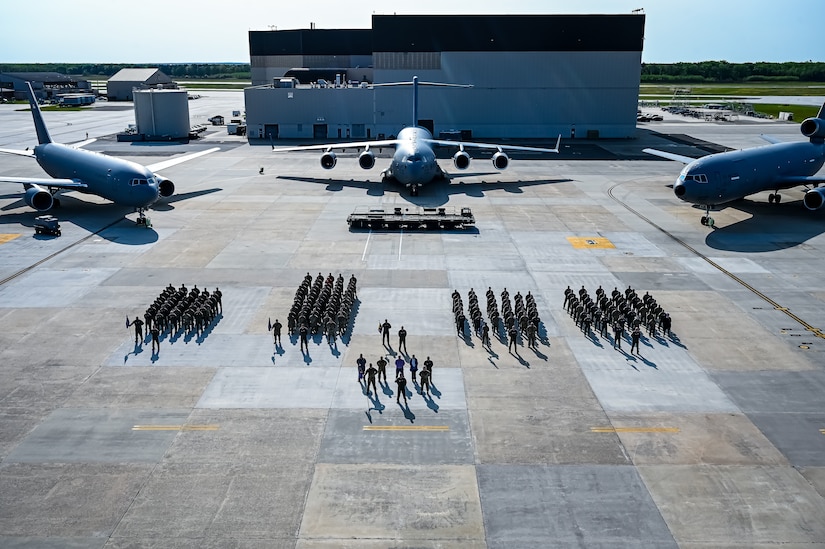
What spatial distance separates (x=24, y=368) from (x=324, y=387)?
10649 millimetres

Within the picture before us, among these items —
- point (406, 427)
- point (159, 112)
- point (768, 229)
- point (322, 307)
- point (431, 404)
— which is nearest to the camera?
point (406, 427)

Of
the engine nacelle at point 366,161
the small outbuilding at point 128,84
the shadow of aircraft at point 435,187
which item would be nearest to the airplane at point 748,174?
the shadow of aircraft at point 435,187

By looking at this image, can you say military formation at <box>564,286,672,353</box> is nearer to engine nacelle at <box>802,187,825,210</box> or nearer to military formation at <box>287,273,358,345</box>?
military formation at <box>287,273,358,345</box>

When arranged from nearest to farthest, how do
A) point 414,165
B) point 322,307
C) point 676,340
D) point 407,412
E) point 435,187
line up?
point 407,412 < point 676,340 < point 322,307 < point 414,165 < point 435,187

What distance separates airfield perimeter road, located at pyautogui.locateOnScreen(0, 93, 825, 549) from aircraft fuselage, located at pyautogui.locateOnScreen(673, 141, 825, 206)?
2664mm

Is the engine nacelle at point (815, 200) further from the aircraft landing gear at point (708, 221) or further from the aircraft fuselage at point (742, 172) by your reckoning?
the aircraft landing gear at point (708, 221)

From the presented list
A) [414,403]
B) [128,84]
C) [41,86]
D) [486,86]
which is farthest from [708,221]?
[41,86]

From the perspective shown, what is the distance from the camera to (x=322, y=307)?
28688 millimetres

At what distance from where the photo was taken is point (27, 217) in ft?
150

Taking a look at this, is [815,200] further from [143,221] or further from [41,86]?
[41,86]

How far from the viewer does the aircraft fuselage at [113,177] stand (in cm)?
4297

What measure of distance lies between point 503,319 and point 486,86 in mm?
67524

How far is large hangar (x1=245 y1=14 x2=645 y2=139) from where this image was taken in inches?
3474

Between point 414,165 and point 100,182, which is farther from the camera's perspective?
point 414,165
